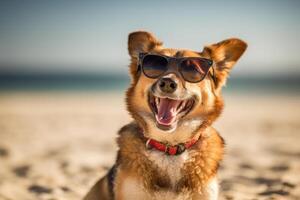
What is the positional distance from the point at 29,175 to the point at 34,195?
92 cm

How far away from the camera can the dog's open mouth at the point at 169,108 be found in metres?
3.48

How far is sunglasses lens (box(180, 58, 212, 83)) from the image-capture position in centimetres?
352

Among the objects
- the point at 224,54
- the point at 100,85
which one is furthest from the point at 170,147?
the point at 100,85

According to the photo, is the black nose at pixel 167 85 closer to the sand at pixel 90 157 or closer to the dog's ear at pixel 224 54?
the dog's ear at pixel 224 54

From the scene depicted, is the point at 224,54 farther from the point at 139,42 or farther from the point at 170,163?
the point at 170,163

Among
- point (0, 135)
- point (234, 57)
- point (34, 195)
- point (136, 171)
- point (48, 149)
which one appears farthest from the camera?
point (0, 135)

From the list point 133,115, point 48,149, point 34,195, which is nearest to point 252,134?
point 48,149

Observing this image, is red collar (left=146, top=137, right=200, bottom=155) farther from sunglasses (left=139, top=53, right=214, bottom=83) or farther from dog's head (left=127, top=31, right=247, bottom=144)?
sunglasses (left=139, top=53, right=214, bottom=83)

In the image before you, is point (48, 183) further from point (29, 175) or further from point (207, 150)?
point (207, 150)

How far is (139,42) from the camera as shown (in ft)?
12.6

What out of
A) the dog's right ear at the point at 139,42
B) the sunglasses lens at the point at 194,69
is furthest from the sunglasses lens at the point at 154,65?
the dog's right ear at the point at 139,42

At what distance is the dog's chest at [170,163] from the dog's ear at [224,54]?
0.69 m

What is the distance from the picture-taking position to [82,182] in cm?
541

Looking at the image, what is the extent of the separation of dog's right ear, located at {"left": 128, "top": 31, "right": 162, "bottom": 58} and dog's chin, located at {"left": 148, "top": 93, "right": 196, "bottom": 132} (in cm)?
49
